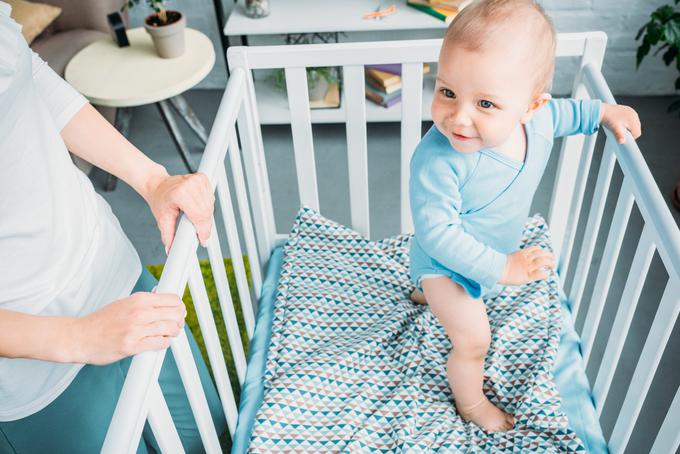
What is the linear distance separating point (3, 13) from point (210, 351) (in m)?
0.54

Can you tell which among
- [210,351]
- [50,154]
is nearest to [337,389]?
[210,351]

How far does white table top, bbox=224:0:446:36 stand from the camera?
215 centimetres

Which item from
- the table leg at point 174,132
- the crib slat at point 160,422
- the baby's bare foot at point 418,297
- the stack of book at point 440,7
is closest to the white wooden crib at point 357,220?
the crib slat at point 160,422

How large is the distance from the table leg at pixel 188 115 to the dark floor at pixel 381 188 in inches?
4.0

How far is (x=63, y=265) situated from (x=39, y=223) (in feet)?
0.24

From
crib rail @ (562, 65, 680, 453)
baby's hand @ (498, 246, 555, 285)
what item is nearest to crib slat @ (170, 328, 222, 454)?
baby's hand @ (498, 246, 555, 285)

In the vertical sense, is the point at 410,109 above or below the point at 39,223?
below

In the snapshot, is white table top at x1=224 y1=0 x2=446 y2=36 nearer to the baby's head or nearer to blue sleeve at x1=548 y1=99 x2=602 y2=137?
blue sleeve at x1=548 y1=99 x2=602 y2=137

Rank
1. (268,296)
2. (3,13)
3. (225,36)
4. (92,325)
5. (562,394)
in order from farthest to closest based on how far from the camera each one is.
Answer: (225,36) → (268,296) → (562,394) → (3,13) → (92,325)

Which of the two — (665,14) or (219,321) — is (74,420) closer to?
(219,321)

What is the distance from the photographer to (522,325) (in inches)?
46.4

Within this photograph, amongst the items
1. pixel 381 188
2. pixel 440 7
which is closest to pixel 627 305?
pixel 381 188

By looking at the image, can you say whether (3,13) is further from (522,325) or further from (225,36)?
(225,36)

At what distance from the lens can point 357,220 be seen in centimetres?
143
